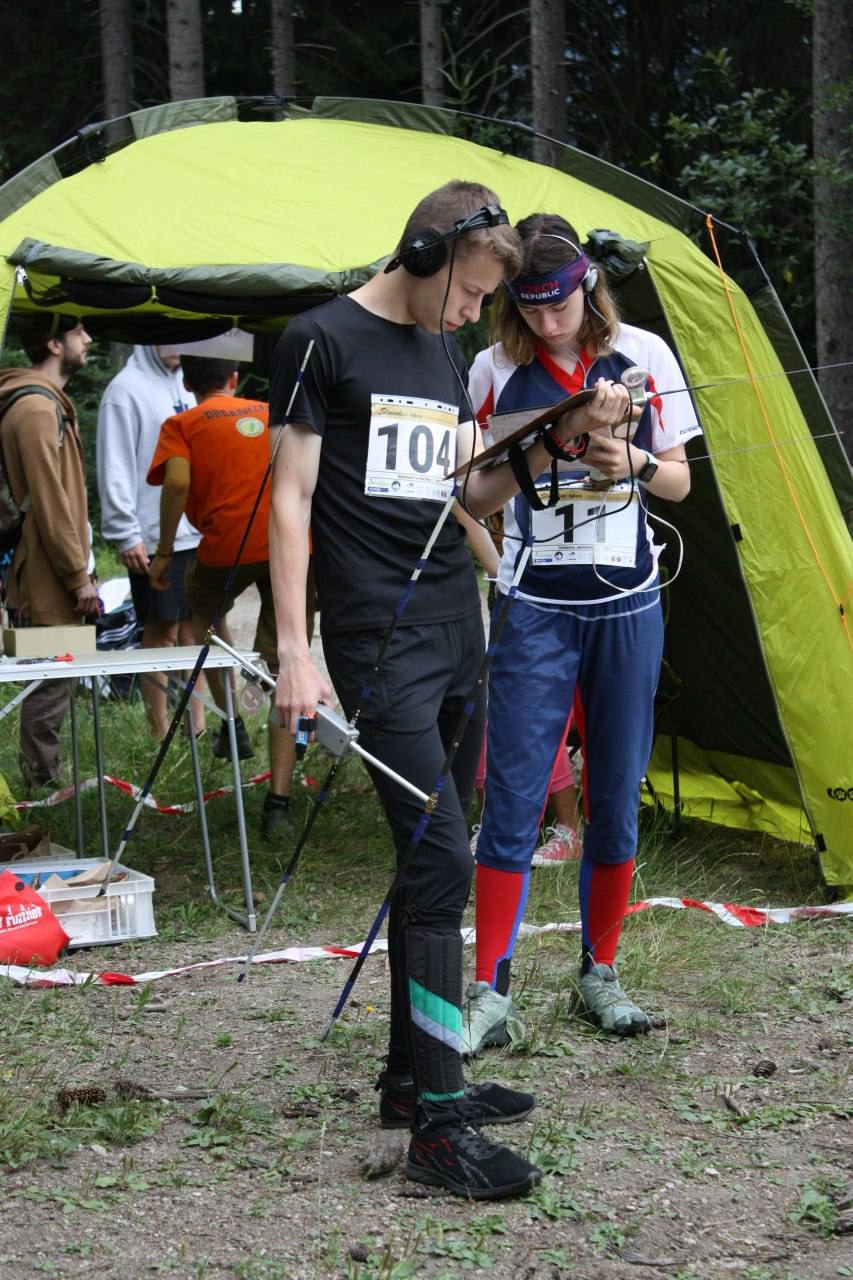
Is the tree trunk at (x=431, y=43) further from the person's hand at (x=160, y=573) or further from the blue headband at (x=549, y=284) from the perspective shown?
the blue headband at (x=549, y=284)

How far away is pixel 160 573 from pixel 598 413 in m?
4.22

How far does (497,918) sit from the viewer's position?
3605 millimetres

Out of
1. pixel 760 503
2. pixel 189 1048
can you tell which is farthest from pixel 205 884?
pixel 760 503

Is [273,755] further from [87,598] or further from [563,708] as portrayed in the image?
[563,708]

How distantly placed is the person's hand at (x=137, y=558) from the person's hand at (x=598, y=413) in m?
4.37

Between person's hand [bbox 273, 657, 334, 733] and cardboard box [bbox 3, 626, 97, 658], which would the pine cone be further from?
cardboard box [bbox 3, 626, 97, 658]

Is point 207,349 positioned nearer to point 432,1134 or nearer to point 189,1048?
point 189,1048

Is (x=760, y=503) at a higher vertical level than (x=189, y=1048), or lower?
higher

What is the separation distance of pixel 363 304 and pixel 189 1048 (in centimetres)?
189

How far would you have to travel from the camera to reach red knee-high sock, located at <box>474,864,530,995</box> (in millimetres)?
3594

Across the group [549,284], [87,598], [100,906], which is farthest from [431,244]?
[87,598]

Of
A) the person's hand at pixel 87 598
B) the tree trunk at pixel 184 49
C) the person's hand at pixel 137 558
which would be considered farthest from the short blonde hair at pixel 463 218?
the tree trunk at pixel 184 49

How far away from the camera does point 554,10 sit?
12062mm

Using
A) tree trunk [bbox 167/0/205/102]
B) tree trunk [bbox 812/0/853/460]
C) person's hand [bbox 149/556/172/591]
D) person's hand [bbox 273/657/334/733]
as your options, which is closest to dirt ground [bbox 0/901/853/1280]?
person's hand [bbox 273/657/334/733]
